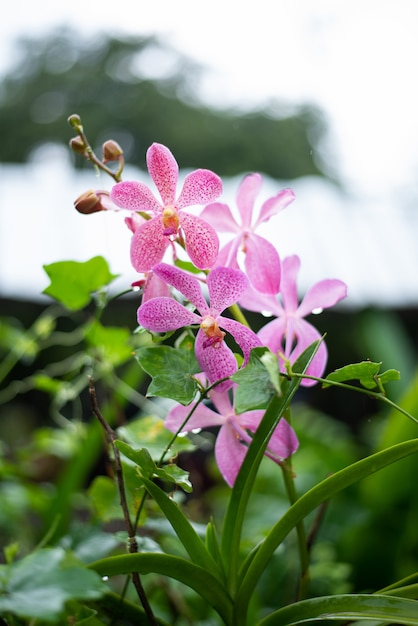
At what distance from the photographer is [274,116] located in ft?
12.0

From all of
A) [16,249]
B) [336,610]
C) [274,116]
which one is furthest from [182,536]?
[274,116]

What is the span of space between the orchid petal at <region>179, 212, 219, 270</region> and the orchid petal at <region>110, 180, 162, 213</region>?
0.02 metres

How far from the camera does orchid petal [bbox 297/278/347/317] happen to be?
382mm

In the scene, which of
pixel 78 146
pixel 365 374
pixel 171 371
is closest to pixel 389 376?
pixel 365 374

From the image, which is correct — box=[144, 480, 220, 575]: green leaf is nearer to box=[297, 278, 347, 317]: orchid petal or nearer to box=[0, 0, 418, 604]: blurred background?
box=[297, 278, 347, 317]: orchid petal

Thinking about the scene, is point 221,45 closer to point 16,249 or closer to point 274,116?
point 274,116

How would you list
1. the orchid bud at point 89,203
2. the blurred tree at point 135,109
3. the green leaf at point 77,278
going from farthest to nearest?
the blurred tree at point 135,109, the green leaf at point 77,278, the orchid bud at point 89,203

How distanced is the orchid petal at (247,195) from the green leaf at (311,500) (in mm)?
166

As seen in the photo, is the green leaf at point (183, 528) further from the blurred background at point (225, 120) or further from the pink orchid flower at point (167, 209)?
the blurred background at point (225, 120)

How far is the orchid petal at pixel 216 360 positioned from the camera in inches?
13.1

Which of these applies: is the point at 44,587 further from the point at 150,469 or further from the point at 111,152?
the point at 111,152

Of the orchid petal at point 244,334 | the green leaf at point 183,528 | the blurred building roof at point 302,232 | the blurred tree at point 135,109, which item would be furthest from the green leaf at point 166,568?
the blurred tree at point 135,109

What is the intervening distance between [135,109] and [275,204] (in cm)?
322

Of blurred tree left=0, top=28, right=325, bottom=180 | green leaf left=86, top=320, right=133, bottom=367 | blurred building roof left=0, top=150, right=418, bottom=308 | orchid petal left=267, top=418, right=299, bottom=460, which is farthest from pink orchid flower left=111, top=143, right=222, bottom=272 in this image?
blurred tree left=0, top=28, right=325, bottom=180
